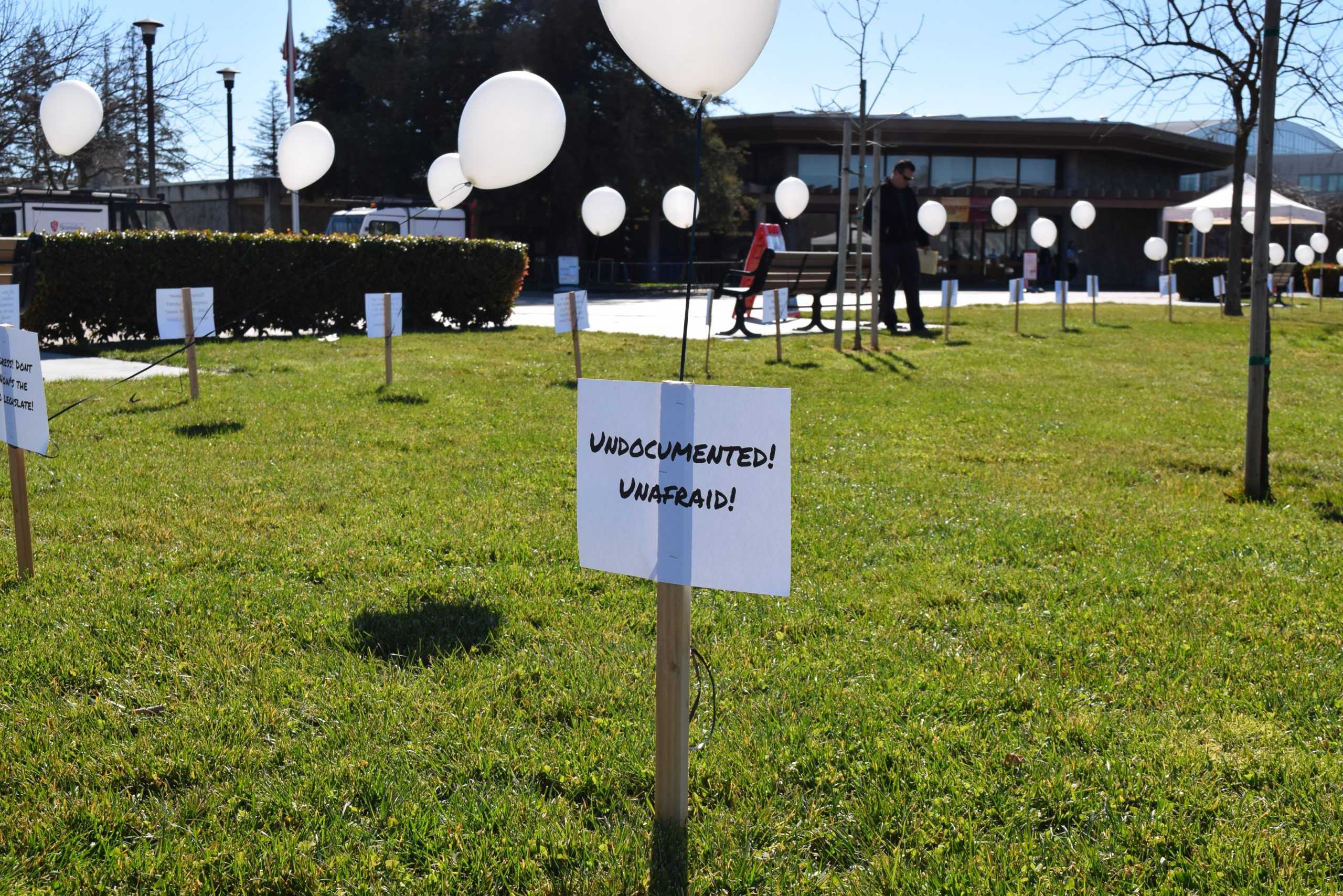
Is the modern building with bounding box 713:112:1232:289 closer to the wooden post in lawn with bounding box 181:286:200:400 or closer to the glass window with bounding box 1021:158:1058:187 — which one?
the glass window with bounding box 1021:158:1058:187

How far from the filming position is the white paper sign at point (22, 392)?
13.7ft

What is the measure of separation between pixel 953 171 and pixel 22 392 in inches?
1909

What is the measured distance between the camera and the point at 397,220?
26.2 m

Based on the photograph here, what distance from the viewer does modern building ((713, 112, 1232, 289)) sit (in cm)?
4631

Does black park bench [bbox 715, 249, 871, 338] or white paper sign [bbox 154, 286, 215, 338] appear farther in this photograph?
black park bench [bbox 715, 249, 871, 338]

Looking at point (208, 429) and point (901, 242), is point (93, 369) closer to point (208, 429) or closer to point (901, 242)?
point (208, 429)

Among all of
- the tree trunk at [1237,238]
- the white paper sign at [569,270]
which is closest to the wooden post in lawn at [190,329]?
the tree trunk at [1237,238]

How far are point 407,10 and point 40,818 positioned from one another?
43009 mm

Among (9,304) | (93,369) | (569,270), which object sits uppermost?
(569,270)

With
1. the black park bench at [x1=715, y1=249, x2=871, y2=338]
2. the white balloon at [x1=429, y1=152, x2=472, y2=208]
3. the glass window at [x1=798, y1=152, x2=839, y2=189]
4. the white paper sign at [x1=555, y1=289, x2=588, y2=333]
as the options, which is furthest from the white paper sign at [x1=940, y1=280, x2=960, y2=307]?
the glass window at [x1=798, y1=152, x2=839, y2=189]

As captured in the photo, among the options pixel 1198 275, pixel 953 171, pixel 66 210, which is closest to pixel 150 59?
pixel 66 210

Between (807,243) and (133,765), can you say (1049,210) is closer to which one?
(807,243)

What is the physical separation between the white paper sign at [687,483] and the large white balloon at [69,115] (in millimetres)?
15878

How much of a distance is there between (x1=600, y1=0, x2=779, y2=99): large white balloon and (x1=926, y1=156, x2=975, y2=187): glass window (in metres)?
47.4
